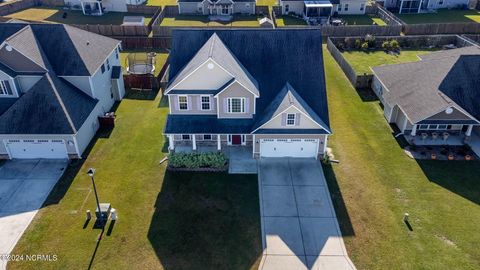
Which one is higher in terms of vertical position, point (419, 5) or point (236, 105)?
point (419, 5)

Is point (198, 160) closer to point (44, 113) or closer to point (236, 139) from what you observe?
point (236, 139)

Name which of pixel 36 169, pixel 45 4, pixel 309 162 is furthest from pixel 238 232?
pixel 45 4

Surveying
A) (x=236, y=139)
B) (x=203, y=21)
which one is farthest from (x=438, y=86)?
(x=203, y=21)

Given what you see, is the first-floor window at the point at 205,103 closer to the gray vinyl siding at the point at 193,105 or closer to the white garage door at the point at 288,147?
the gray vinyl siding at the point at 193,105

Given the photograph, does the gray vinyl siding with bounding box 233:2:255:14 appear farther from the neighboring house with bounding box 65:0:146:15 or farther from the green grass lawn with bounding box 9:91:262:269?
the green grass lawn with bounding box 9:91:262:269

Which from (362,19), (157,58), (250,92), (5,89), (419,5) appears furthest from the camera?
(419,5)

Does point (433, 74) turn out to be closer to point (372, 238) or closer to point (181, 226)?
point (372, 238)
